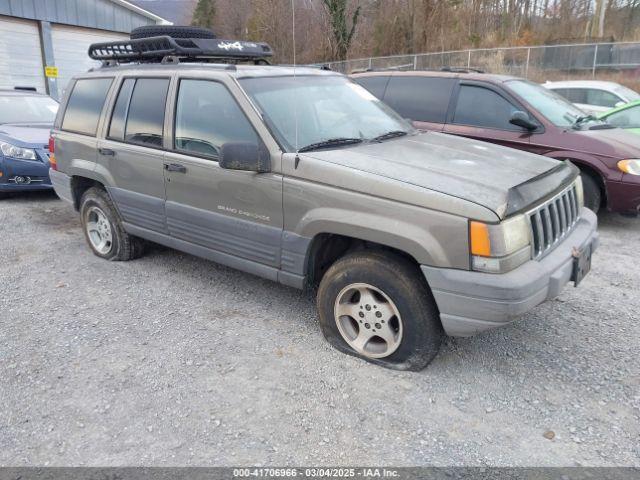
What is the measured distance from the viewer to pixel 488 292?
274cm

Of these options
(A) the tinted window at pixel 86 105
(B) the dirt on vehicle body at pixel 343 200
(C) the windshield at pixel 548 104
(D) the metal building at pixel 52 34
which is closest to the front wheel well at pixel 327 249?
(B) the dirt on vehicle body at pixel 343 200

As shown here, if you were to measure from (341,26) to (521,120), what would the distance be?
21.7 meters

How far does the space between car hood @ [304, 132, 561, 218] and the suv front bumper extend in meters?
0.38

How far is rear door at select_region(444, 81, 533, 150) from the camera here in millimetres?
6145

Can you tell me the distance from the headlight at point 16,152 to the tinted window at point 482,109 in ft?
19.6

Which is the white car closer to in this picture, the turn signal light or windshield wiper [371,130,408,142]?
windshield wiper [371,130,408,142]

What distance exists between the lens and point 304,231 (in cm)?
337

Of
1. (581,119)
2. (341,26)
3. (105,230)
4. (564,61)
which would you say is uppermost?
(341,26)

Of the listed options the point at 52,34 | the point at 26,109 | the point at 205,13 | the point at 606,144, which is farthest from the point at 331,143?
the point at 205,13

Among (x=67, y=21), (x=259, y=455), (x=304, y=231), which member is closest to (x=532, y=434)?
(x=259, y=455)

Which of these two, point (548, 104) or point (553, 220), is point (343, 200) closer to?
point (553, 220)

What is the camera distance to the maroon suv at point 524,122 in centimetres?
579

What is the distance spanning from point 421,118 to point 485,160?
131 inches

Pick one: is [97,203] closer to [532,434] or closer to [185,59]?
[185,59]
